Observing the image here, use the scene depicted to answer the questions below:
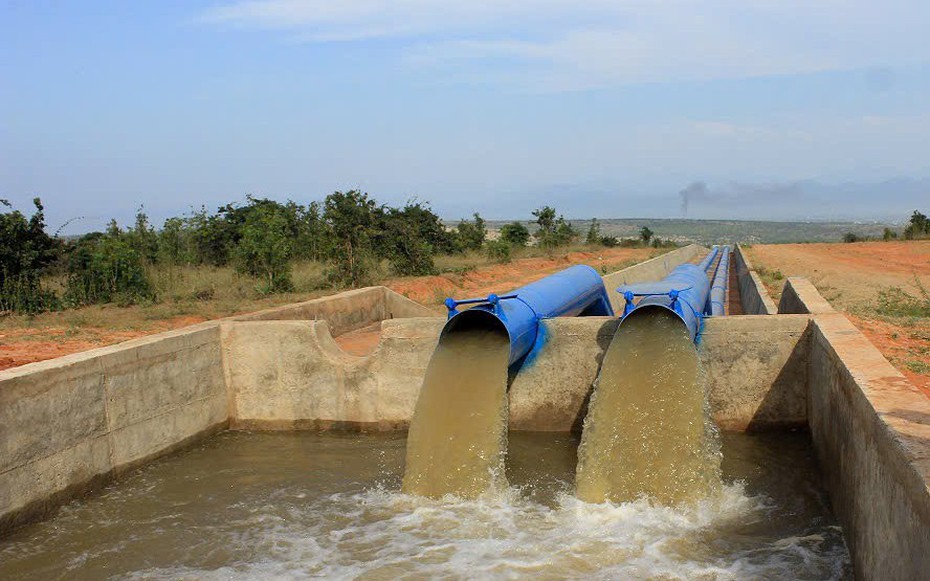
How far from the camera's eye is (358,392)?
352 inches

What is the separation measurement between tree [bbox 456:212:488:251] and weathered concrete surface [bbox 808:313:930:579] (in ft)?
93.2

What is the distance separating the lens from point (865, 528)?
464 cm

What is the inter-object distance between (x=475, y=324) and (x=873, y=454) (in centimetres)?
449

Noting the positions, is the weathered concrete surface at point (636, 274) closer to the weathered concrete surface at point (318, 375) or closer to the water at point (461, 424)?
the weathered concrete surface at point (318, 375)

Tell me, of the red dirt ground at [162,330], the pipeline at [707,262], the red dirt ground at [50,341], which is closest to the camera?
the red dirt ground at [50,341]

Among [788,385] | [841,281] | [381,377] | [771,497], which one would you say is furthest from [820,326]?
[841,281]

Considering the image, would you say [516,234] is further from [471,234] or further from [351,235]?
[351,235]

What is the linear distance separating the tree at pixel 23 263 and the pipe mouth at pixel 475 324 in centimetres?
960

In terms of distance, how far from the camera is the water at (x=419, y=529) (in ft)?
17.7

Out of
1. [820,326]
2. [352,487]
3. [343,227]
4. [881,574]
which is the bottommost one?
[352,487]

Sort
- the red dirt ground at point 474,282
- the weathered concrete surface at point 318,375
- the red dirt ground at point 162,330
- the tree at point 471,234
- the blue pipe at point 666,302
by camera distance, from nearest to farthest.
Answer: the blue pipe at point 666,302, the weathered concrete surface at point 318,375, the red dirt ground at point 162,330, the red dirt ground at point 474,282, the tree at point 471,234

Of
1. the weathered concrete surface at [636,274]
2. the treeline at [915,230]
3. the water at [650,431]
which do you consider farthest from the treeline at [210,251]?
the treeline at [915,230]

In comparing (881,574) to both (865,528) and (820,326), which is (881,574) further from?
(820,326)

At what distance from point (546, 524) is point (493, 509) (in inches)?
20.7
